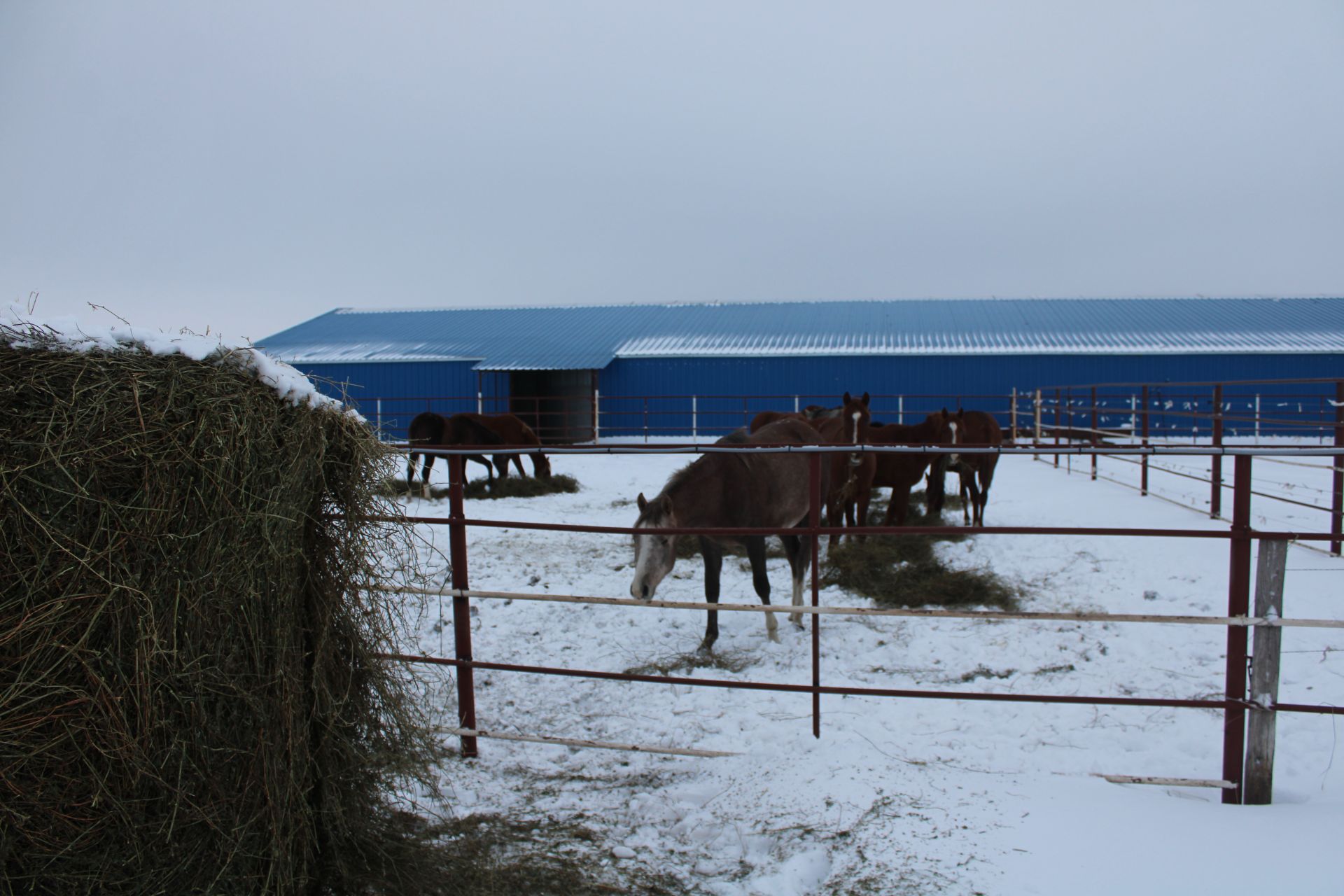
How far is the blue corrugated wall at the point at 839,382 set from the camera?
2227cm

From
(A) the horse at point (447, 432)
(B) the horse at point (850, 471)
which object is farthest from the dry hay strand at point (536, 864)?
(A) the horse at point (447, 432)

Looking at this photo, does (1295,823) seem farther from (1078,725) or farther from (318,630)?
(318,630)

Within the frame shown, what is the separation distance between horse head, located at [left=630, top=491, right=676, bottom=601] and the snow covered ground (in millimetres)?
458

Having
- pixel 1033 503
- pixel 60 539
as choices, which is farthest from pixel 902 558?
pixel 60 539

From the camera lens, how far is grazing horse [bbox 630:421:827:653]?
A: 17.2 ft

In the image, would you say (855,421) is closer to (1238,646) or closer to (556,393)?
(1238,646)

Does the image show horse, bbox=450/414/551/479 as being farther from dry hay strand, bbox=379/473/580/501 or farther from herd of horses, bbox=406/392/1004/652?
herd of horses, bbox=406/392/1004/652

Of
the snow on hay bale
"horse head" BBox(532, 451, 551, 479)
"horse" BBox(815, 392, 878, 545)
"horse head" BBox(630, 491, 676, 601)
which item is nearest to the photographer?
the snow on hay bale

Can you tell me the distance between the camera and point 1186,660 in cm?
479

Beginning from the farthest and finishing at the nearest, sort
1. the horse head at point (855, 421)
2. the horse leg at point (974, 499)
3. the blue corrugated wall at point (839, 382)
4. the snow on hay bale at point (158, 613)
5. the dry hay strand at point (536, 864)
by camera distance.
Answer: the blue corrugated wall at point (839, 382) < the horse leg at point (974, 499) < the horse head at point (855, 421) < the dry hay strand at point (536, 864) < the snow on hay bale at point (158, 613)

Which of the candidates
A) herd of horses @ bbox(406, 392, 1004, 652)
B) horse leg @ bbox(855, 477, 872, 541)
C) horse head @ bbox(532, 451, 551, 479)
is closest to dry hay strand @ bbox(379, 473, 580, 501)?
horse head @ bbox(532, 451, 551, 479)

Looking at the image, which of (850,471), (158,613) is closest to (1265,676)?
(158,613)

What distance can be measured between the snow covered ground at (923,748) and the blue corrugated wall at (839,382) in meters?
15.7

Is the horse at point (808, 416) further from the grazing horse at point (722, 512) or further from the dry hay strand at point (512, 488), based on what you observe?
the grazing horse at point (722, 512)
